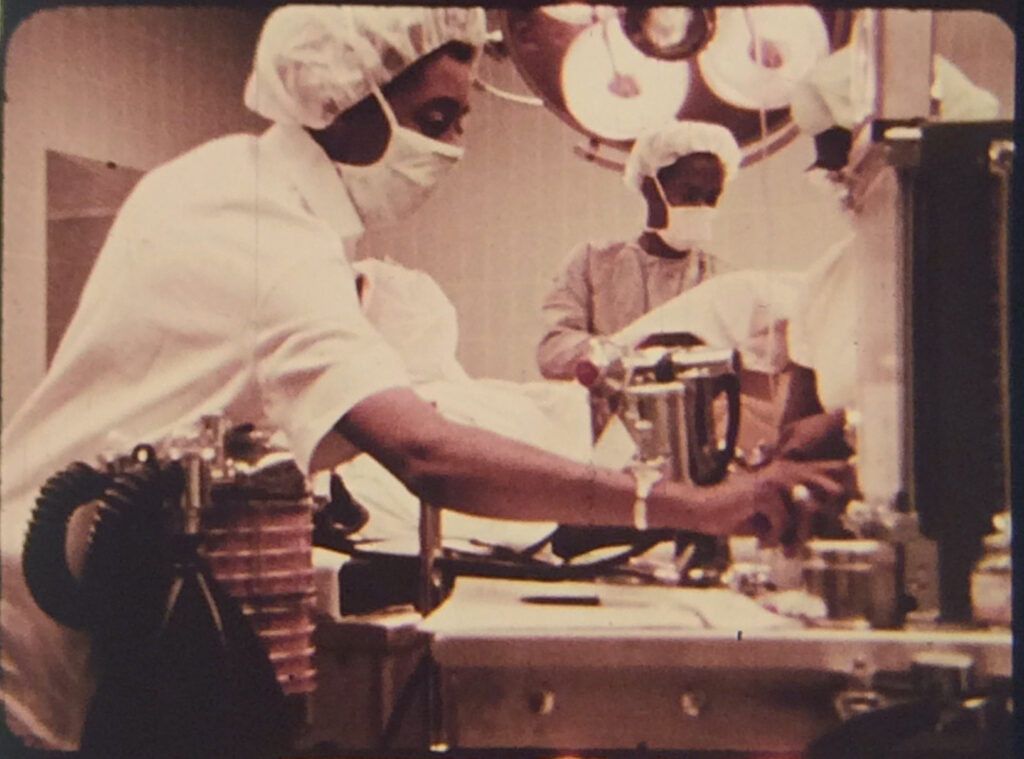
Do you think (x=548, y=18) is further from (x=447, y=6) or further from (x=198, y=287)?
(x=198, y=287)

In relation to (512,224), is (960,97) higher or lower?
higher

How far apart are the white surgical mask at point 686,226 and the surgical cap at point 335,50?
0.45 m

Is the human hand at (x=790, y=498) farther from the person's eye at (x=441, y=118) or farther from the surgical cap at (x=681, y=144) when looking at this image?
the person's eye at (x=441, y=118)

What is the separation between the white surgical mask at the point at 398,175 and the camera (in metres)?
1.92

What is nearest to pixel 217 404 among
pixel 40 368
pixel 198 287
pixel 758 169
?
pixel 198 287

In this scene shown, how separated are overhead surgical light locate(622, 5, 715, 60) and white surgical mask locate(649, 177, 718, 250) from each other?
244mm

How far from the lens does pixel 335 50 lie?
74.2 inches

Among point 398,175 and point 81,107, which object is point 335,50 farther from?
point 81,107

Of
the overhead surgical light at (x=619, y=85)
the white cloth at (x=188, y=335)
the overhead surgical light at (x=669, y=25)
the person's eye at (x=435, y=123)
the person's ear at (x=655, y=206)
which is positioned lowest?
the white cloth at (x=188, y=335)

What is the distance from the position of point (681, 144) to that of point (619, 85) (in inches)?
5.8

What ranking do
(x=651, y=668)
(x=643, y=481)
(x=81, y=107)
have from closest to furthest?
(x=651, y=668) < (x=643, y=481) < (x=81, y=107)

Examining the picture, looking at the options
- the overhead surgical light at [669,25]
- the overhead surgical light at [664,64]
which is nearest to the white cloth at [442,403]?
the overhead surgical light at [664,64]

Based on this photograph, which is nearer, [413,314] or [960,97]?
[960,97]

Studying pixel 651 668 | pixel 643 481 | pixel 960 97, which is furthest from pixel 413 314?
pixel 960 97
